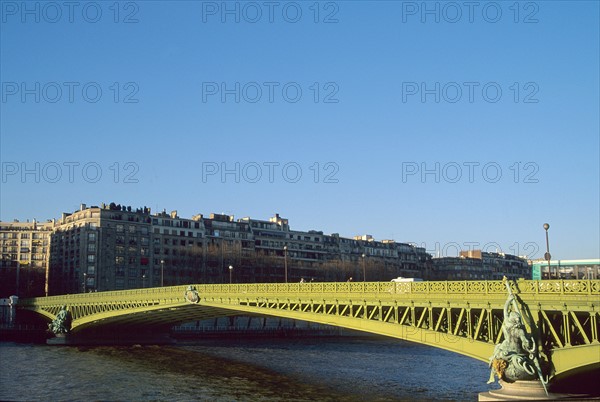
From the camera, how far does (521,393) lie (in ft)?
106

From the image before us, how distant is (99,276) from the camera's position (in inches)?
5851

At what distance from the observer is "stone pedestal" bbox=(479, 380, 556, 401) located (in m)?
32.0

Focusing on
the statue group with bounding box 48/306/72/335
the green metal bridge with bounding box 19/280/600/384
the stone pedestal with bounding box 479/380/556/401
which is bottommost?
the stone pedestal with bounding box 479/380/556/401

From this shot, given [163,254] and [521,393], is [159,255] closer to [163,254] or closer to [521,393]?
[163,254]

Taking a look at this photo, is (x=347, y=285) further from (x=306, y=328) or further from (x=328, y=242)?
(x=328, y=242)

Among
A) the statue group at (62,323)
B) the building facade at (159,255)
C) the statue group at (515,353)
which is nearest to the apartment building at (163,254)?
the building facade at (159,255)

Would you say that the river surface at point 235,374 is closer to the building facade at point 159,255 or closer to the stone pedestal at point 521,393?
the stone pedestal at point 521,393

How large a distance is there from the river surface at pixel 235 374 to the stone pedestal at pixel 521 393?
31.6 feet

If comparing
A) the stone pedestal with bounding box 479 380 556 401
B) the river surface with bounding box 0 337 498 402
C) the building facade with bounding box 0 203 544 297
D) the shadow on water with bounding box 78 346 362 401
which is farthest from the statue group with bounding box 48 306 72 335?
the stone pedestal with bounding box 479 380 556 401

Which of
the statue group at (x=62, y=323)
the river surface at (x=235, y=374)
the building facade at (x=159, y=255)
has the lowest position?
the river surface at (x=235, y=374)

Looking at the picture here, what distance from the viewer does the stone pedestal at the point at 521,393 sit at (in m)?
32.0

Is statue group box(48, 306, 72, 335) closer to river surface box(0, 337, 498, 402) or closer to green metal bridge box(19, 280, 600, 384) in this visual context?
river surface box(0, 337, 498, 402)

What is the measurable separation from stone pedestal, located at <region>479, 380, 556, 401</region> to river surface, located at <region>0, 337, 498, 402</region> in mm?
9620

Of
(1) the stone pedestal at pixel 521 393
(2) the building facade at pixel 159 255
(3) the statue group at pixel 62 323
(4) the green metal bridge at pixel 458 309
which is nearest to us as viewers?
(4) the green metal bridge at pixel 458 309
